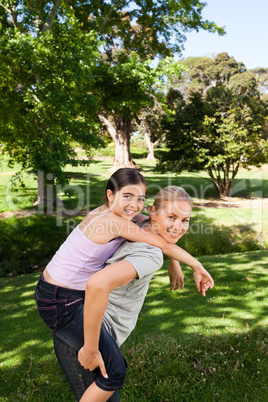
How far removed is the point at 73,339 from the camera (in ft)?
5.98

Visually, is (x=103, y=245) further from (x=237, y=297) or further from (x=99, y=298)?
(x=237, y=297)

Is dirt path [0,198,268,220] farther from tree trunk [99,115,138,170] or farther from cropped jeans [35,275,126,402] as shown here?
cropped jeans [35,275,126,402]

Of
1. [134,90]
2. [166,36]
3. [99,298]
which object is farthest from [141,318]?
[166,36]

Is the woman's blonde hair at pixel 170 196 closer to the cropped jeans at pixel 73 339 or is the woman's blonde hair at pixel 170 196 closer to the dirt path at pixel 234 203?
the cropped jeans at pixel 73 339

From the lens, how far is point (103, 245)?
6.23 feet

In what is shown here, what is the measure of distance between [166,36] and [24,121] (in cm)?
1121

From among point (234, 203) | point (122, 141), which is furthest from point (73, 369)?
point (122, 141)

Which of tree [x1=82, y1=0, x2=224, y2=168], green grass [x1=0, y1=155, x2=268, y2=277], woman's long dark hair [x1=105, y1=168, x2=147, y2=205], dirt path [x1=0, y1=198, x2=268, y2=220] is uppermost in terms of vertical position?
tree [x1=82, y1=0, x2=224, y2=168]

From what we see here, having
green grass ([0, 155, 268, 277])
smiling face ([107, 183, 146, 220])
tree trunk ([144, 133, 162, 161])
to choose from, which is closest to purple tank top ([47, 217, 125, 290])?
smiling face ([107, 183, 146, 220])

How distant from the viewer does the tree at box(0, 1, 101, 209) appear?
30.4ft

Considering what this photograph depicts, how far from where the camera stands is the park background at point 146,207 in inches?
136

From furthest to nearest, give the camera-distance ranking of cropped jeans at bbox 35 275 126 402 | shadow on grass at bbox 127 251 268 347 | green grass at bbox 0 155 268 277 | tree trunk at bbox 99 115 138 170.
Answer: tree trunk at bbox 99 115 138 170 < green grass at bbox 0 155 268 277 < shadow on grass at bbox 127 251 268 347 < cropped jeans at bbox 35 275 126 402

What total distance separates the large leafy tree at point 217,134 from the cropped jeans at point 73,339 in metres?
14.5

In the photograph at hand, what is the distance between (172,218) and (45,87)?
931 centimetres
